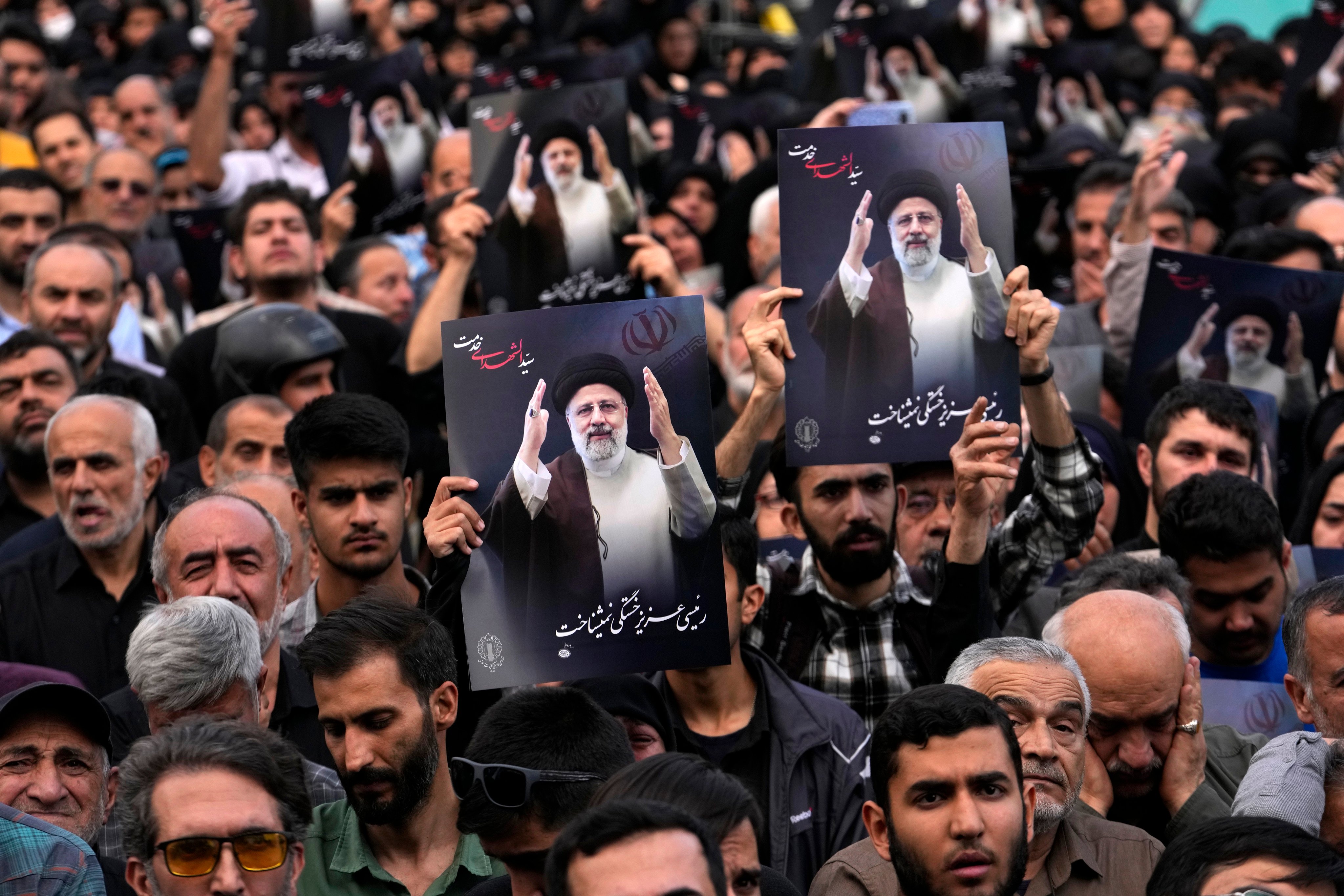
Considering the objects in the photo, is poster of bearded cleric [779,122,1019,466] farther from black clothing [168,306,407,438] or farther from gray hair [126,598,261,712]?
black clothing [168,306,407,438]

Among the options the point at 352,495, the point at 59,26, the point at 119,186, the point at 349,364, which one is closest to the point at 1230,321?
the point at 352,495

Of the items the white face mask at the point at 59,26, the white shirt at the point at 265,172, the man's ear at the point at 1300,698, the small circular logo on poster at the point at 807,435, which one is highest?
the white face mask at the point at 59,26

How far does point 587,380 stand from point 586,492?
0.90 feet

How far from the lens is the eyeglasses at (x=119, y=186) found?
9.27m

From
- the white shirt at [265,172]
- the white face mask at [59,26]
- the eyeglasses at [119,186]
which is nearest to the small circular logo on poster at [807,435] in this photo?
the eyeglasses at [119,186]

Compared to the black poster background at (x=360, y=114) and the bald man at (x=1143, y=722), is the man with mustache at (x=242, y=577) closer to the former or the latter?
the bald man at (x=1143, y=722)

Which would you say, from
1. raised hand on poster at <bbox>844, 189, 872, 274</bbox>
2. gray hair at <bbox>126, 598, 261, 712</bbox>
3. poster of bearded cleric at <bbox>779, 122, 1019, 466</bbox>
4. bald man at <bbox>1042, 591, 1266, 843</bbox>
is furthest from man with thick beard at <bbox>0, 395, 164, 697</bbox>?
bald man at <bbox>1042, 591, 1266, 843</bbox>

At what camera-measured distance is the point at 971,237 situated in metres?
5.09

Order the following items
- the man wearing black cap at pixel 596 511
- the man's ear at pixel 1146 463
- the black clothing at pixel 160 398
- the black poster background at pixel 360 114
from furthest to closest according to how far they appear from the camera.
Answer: the black poster background at pixel 360 114 < the black clothing at pixel 160 398 < the man's ear at pixel 1146 463 < the man wearing black cap at pixel 596 511

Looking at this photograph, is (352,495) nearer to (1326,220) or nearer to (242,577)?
(242,577)

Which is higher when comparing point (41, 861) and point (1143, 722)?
point (41, 861)

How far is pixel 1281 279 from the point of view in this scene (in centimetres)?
657

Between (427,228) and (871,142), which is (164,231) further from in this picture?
(871,142)

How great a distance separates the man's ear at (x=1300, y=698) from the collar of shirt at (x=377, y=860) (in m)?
1.98
